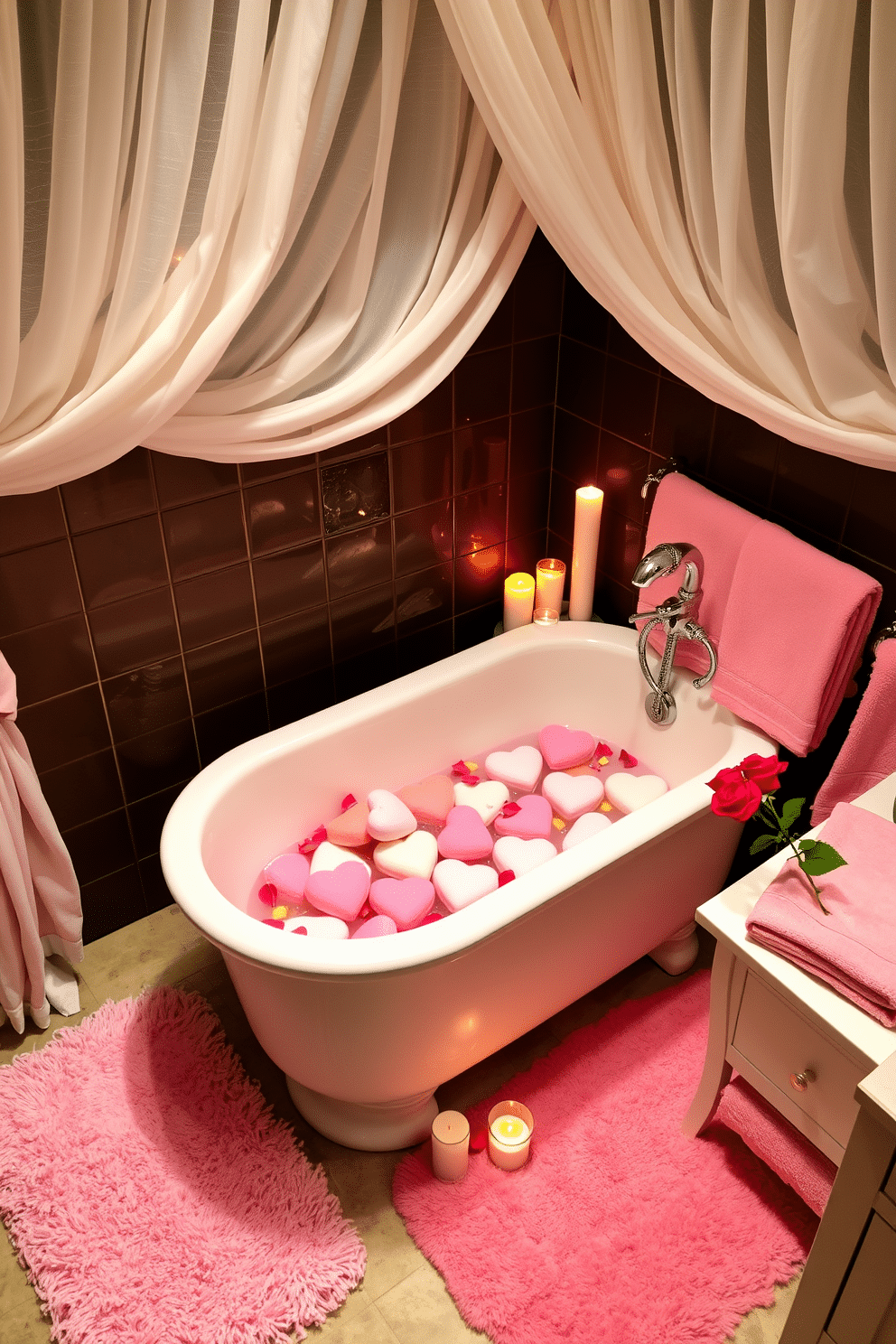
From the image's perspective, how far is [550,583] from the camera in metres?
2.42

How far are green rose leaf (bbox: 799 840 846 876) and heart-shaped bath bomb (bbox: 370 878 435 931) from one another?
81cm

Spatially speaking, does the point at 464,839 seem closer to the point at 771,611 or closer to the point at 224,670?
the point at 224,670

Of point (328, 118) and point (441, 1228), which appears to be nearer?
point (328, 118)

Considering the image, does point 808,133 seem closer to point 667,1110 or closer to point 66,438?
point 66,438

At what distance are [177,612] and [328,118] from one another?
0.94 m

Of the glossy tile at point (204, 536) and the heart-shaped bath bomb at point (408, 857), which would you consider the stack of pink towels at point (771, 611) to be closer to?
the heart-shaped bath bomb at point (408, 857)

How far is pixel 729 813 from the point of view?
1.57m

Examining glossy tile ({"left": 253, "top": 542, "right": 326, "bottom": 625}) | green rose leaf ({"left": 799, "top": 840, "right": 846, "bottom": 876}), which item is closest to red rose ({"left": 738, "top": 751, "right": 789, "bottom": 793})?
green rose leaf ({"left": 799, "top": 840, "right": 846, "bottom": 876})

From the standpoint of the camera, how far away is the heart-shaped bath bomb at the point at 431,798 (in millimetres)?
2254

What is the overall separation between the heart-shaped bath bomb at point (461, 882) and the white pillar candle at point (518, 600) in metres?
0.62

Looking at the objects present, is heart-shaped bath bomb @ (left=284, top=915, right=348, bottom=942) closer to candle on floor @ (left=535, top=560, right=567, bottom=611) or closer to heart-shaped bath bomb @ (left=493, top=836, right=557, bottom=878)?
heart-shaped bath bomb @ (left=493, top=836, right=557, bottom=878)

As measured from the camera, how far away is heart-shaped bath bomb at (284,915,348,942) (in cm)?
200

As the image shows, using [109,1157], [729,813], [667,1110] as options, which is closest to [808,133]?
[729,813]

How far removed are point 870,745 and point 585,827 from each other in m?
0.62
